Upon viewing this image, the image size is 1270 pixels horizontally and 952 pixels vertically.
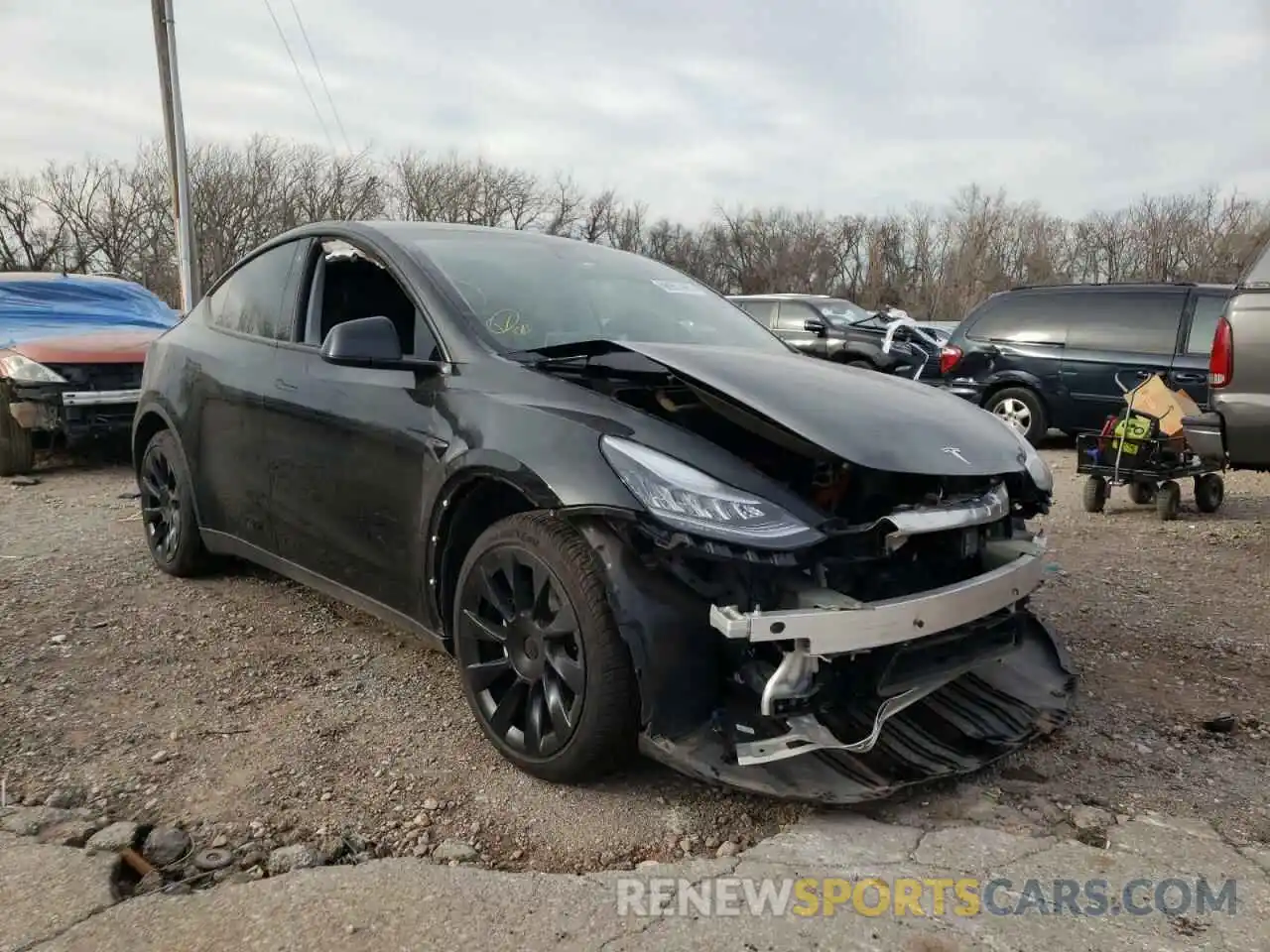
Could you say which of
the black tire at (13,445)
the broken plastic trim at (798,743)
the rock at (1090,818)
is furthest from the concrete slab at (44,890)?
the black tire at (13,445)

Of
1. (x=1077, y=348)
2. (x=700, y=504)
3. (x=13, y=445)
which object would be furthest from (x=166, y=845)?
(x=1077, y=348)

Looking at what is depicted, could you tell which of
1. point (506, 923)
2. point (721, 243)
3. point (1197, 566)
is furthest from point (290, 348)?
point (721, 243)

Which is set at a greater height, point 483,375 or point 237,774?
point 483,375

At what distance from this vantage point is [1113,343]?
941 centimetres

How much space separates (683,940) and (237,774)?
1462mm

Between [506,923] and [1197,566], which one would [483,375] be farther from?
[1197,566]

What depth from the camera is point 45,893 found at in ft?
7.09

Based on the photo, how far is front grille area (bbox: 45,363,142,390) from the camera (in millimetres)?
7566

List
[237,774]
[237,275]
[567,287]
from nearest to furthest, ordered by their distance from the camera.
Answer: [237,774] < [567,287] < [237,275]

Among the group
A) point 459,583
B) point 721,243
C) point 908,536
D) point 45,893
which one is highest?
point 721,243

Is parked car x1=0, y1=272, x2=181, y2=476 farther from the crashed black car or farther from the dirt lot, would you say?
the crashed black car

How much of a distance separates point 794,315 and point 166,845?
41.4ft

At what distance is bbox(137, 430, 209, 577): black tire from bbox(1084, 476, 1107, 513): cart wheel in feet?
19.1

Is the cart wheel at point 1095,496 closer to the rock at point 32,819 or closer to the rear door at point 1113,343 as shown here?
the rear door at point 1113,343
